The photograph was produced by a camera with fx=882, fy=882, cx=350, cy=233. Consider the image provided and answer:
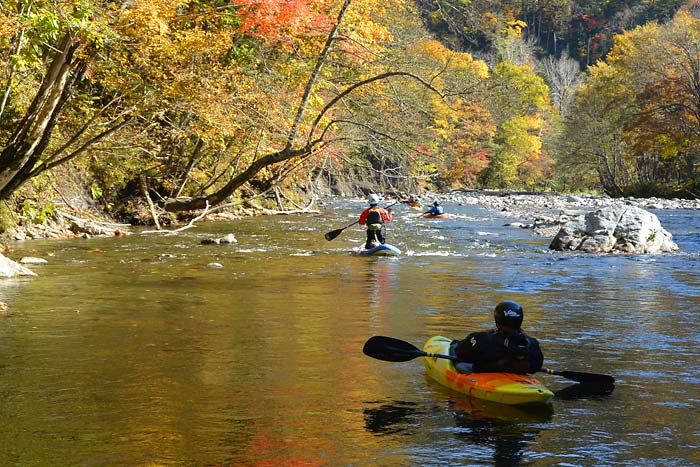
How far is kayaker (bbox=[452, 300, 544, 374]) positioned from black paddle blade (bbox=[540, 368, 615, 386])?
0.25 m

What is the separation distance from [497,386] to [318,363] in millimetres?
2036

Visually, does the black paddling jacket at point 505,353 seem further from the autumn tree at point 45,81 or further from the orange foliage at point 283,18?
the orange foliage at point 283,18

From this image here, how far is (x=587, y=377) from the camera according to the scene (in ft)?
24.0

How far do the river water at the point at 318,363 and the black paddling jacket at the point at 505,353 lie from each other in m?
0.39

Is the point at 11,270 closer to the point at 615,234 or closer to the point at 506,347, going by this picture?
the point at 506,347

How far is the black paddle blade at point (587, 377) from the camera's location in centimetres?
727

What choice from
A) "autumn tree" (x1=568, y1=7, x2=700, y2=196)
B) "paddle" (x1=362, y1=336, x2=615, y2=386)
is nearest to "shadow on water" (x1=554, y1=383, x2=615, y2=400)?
"paddle" (x1=362, y1=336, x2=615, y2=386)

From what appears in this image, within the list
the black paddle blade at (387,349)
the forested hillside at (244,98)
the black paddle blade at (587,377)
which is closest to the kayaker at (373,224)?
the forested hillside at (244,98)

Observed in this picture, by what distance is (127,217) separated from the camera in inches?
1025

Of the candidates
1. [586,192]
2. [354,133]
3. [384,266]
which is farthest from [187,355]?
[586,192]

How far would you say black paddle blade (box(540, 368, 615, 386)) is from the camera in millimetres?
7273

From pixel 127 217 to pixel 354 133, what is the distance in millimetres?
7305

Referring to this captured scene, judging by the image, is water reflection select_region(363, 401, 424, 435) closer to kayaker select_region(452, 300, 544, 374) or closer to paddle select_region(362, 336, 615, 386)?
kayaker select_region(452, 300, 544, 374)

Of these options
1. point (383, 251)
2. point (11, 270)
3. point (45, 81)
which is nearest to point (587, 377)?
point (11, 270)
